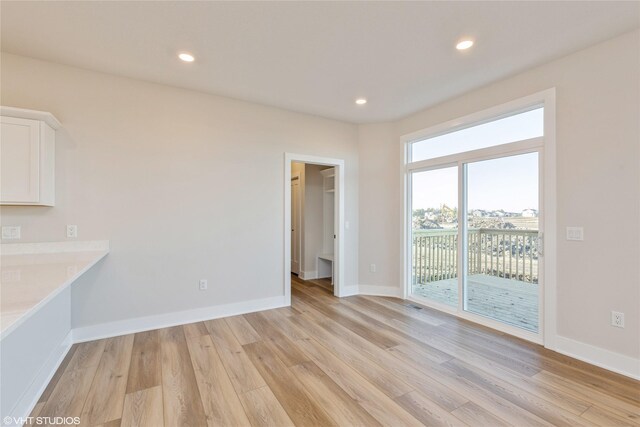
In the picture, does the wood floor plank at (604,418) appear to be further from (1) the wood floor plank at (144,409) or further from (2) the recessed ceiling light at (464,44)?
(2) the recessed ceiling light at (464,44)

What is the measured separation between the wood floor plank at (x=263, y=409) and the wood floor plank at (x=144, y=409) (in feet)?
1.76

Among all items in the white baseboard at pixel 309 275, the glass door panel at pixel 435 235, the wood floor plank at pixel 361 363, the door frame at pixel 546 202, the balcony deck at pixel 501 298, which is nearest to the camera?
the wood floor plank at pixel 361 363

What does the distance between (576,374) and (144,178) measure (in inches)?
176

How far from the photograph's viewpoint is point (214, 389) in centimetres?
212

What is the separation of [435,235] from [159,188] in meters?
3.66

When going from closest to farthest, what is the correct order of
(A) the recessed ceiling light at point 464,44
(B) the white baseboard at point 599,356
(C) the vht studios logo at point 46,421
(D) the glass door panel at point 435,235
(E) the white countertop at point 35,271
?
(E) the white countertop at point 35,271
(C) the vht studios logo at point 46,421
(B) the white baseboard at point 599,356
(A) the recessed ceiling light at point 464,44
(D) the glass door panel at point 435,235

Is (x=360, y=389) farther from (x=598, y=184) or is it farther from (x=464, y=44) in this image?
(x=464, y=44)

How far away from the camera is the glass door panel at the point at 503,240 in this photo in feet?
9.84

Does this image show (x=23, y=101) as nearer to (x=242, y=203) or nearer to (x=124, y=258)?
(x=124, y=258)

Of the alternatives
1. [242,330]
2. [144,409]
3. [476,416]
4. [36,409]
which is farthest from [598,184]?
[36,409]

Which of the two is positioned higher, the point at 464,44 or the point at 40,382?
the point at 464,44

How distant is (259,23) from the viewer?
7.25ft

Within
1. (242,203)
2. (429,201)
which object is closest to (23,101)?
(242,203)

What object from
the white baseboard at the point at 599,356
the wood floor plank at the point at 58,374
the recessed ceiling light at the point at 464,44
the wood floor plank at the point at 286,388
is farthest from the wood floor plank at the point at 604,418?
the wood floor plank at the point at 58,374
